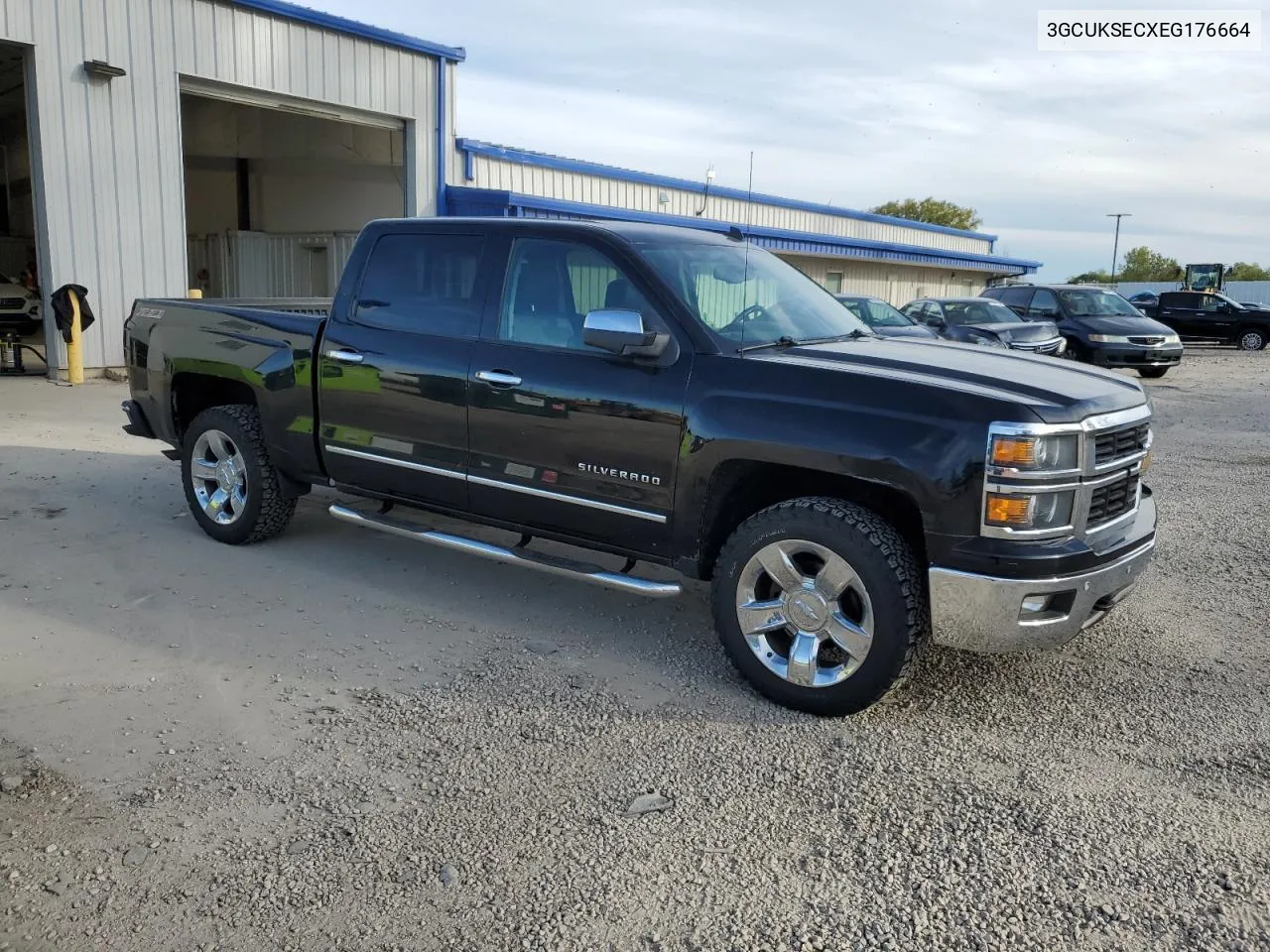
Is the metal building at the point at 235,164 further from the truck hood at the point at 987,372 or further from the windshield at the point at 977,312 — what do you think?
the truck hood at the point at 987,372

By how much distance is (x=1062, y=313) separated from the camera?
64.6ft

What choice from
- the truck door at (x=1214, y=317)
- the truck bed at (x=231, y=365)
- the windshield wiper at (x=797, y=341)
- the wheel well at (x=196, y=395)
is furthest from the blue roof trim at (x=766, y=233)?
the truck door at (x=1214, y=317)

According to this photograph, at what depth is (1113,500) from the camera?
434cm

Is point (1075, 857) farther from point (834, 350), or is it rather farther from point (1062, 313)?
point (1062, 313)

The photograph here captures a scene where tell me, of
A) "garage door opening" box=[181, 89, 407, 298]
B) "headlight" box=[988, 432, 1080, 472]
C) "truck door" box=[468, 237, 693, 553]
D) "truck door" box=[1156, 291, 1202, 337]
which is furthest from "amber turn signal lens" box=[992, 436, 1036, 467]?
"truck door" box=[1156, 291, 1202, 337]

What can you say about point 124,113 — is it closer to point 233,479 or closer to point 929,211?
point 233,479

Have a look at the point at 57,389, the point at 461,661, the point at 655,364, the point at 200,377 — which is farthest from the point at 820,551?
the point at 57,389

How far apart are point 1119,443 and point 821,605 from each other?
1.39 metres

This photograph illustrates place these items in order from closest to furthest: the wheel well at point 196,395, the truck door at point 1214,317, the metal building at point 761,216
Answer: the wheel well at point 196,395 < the metal building at point 761,216 < the truck door at point 1214,317

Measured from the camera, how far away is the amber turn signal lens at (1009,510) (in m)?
3.83

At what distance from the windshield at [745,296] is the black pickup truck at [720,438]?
0.06 ft

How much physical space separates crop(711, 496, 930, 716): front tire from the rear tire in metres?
30.2

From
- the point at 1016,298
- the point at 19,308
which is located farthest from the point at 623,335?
the point at 19,308

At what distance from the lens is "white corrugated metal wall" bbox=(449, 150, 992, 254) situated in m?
19.7
